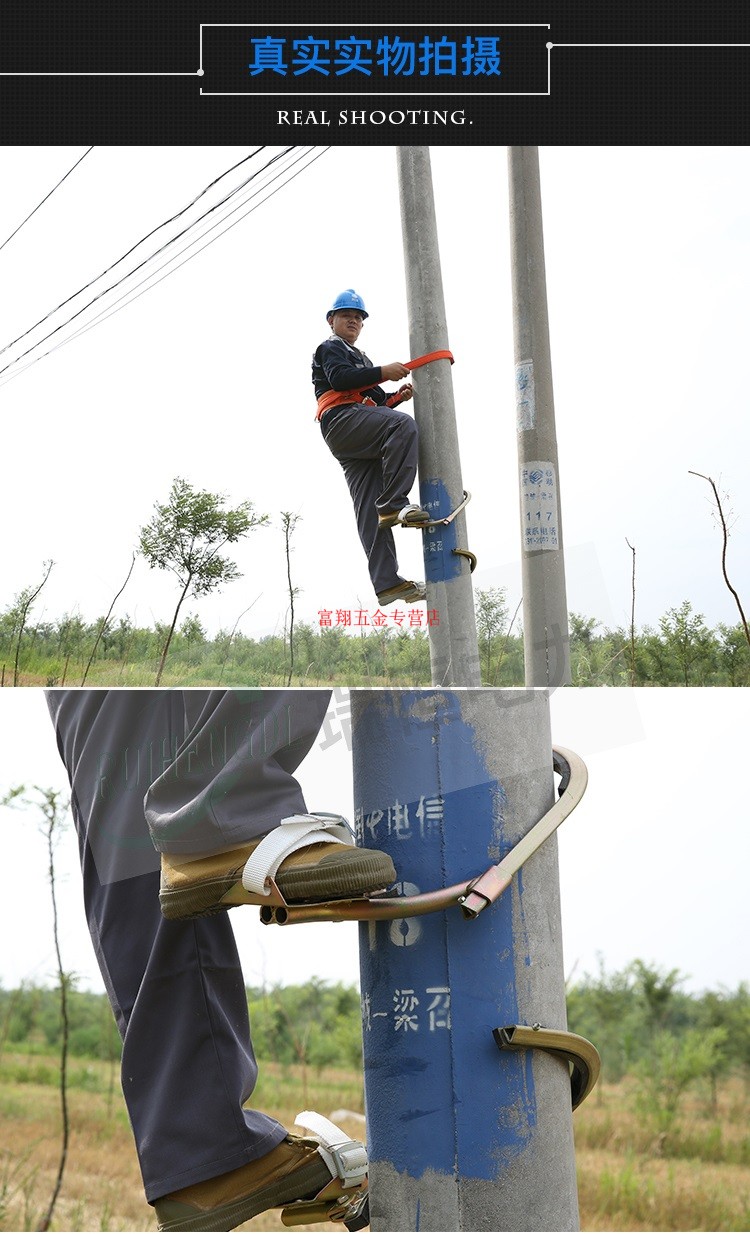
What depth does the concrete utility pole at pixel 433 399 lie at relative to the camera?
2555 millimetres

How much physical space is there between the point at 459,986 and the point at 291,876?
0.78 feet

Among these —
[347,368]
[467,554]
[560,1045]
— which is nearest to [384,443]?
[347,368]

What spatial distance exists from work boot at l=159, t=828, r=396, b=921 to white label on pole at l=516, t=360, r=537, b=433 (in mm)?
1738

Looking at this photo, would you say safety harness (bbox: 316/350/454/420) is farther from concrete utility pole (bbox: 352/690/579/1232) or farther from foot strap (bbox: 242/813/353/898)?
foot strap (bbox: 242/813/353/898)

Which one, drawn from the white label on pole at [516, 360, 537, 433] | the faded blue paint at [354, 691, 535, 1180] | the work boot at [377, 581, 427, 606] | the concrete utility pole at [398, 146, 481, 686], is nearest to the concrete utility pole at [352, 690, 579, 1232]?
the faded blue paint at [354, 691, 535, 1180]

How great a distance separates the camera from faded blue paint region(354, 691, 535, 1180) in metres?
1.26

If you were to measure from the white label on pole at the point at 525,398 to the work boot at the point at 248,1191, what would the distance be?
1844mm

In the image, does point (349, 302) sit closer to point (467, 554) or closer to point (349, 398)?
point (349, 398)

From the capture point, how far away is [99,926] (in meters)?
1.59

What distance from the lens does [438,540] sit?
263 cm

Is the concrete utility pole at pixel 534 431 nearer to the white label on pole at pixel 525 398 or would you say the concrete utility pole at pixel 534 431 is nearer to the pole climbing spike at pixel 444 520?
the white label on pole at pixel 525 398

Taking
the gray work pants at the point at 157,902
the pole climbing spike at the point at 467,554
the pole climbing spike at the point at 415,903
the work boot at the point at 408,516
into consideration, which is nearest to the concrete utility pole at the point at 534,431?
the pole climbing spike at the point at 467,554

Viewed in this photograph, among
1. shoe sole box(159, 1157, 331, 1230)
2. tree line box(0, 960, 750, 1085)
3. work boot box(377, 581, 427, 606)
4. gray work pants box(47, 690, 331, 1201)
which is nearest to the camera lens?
gray work pants box(47, 690, 331, 1201)
